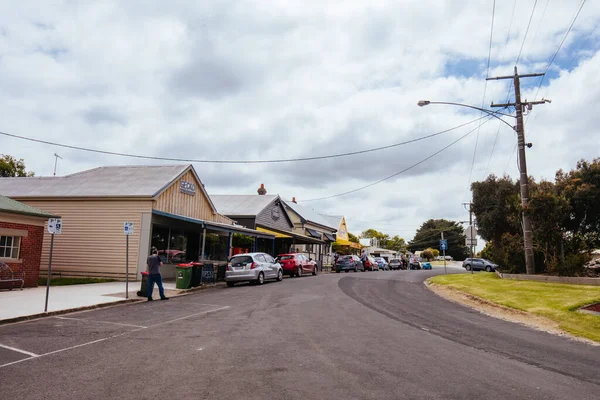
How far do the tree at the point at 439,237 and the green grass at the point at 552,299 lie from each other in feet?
292

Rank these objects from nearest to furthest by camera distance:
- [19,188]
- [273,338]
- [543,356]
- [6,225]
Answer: [543,356] < [273,338] < [6,225] < [19,188]

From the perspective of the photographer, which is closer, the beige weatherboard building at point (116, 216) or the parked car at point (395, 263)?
the beige weatherboard building at point (116, 216)

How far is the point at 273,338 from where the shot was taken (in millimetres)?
8180

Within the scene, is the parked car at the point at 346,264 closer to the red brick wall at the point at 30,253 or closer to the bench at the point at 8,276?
the red brick wall at the point at 30,253

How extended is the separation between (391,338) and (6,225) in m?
14.6

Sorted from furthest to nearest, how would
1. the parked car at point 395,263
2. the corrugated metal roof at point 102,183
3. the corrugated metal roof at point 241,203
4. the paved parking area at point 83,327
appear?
the parked car at point 395,263 < the corrugated metal roof at point 241,203 < the corrugated metal roof at point 102,183 < the paved parking area at point 83,327

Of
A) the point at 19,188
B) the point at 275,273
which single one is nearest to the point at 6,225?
the point at 19,188

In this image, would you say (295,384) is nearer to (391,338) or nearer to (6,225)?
(391,338)

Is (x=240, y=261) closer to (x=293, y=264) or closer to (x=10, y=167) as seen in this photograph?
(x=293, y=264)

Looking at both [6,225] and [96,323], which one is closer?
[96,323]

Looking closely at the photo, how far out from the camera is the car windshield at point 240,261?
2066cm

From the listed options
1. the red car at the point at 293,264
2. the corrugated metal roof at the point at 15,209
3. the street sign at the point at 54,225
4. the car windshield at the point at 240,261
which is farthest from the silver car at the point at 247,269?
the street sign at the point at 54,225

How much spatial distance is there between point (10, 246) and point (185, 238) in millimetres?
10049

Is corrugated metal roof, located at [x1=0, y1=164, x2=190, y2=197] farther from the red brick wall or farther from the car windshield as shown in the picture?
the car windshield
